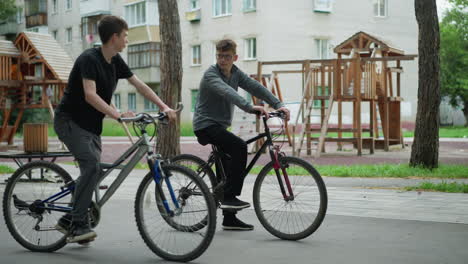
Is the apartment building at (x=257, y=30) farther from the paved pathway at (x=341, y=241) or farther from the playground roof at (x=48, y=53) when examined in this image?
the paved pathway at (x=341, y=241)

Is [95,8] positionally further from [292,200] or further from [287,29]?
[292,200]

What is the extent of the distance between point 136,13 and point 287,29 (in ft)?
41.3

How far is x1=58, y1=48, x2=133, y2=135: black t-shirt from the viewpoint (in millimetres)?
6176

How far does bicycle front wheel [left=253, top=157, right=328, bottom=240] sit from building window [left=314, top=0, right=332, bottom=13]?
38.2 metres

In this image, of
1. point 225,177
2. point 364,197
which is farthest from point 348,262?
point 364,197

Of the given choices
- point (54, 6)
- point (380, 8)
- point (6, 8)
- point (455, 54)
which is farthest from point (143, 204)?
point (54, 6)

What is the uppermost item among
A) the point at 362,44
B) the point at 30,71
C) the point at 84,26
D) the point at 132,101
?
the point at 84,26

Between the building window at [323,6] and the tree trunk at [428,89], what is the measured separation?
31.4 m

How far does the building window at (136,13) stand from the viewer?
5088cm

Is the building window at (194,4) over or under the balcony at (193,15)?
over

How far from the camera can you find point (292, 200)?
699 cm

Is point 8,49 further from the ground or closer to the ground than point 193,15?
closer to the ground

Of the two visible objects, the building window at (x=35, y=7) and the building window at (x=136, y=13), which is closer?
the building window at (x=136, y=13)

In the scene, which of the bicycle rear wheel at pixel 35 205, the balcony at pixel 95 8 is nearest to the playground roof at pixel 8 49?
the bicycle rear wheel at pixel 35 205
